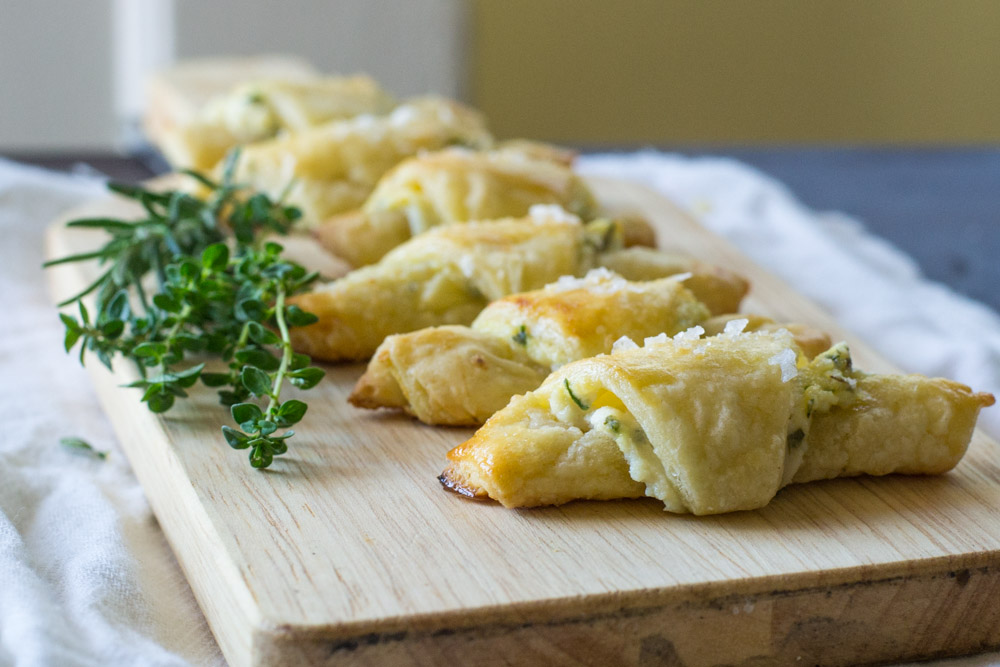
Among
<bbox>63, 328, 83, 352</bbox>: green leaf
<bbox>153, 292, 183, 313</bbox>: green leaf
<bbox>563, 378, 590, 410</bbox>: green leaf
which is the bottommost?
<bbox>63, 328, 83, 352</bbox>: green leaf

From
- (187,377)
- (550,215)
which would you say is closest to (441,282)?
(550,215)

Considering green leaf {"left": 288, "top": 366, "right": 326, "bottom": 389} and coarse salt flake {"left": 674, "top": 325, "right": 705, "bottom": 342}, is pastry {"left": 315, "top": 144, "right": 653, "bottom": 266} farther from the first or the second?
coarse salt flake {"left": 674, "top": 325, "right": 705, "bottom": 342}

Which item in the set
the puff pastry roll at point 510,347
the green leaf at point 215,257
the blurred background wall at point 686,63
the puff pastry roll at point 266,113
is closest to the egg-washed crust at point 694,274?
the puff pastry roll at point 510,347

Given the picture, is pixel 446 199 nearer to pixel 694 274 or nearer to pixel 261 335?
pixel 694 274

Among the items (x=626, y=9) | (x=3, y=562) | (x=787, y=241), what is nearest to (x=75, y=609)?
(x=3, y=562)

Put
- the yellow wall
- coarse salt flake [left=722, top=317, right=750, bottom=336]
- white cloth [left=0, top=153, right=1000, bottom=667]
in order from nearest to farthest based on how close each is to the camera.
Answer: white cloth [left=0, top=153, right=1000, bottom=667] < coarse salt flake [left=722, top=317, right=750, bottom=336] < the yellow wall

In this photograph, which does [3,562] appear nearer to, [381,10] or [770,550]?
[770,550]

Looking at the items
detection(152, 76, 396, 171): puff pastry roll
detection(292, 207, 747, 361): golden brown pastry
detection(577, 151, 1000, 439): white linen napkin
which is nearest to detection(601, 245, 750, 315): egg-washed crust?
detection(292, 207, 747, 361): golden brown pastry
